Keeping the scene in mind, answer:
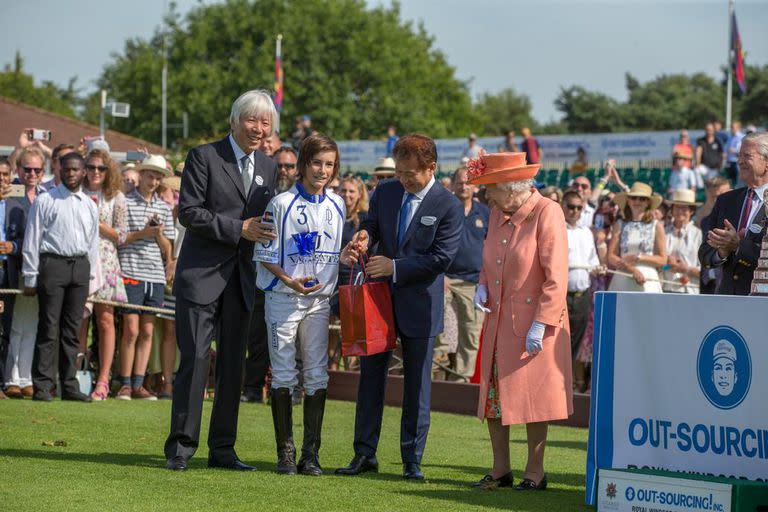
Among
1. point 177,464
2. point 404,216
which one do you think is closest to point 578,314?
point 404,216

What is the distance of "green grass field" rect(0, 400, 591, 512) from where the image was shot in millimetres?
6824

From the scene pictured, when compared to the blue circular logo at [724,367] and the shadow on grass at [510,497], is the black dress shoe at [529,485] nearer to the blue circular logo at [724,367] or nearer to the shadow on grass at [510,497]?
the shadow on grass at [510,497]

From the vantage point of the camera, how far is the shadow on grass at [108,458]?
822cm

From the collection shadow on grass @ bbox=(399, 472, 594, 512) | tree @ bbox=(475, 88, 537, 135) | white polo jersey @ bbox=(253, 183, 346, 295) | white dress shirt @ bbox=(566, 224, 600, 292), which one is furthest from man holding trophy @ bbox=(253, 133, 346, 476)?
tree @ bbox=(475, 88, 537, 135)

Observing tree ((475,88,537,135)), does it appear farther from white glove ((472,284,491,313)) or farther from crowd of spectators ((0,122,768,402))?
white glove ((472,284,491,313))

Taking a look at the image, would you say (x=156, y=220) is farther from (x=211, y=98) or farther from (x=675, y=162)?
(x=211, y=98)

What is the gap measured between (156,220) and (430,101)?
72391 mm

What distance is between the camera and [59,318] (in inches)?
489

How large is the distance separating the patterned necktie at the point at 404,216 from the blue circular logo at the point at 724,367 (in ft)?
7.94

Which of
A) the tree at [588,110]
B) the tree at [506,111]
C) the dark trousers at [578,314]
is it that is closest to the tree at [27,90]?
the tree at [588,110]

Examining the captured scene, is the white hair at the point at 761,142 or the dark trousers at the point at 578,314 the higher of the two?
the white hair at the point at 761,142

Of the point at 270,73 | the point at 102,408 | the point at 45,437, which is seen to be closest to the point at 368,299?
the point at 45,437

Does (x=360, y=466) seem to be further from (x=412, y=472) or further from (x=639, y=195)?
(x=639, y=195)

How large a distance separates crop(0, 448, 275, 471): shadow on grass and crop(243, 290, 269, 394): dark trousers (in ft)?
12.4
